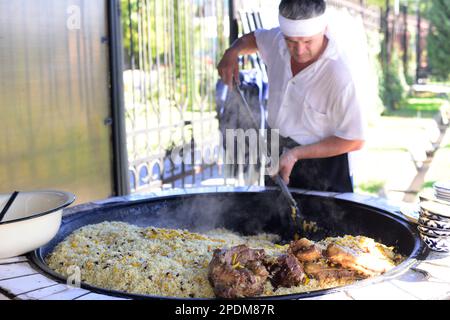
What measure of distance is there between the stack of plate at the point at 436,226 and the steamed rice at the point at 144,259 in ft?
0.69

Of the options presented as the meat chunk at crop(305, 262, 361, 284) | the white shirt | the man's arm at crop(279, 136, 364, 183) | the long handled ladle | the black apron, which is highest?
the white shirt

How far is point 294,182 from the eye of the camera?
3.54 meters

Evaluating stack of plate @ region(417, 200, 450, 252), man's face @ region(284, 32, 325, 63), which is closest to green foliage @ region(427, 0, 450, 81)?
man's face @ region(284, 32, 325, 63)

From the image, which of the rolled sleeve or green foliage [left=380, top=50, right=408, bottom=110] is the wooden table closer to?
the rolled sleeve

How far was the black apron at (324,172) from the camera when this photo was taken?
3445mm

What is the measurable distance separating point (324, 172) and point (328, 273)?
154cm

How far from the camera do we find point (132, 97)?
5469mm

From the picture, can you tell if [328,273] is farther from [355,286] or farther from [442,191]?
[442,191]

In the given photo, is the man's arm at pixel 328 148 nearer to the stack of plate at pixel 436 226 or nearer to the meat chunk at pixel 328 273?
the stack of plate at pixel 436 226

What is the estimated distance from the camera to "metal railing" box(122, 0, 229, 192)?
18.1ft

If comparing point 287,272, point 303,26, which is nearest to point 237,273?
point 287,272

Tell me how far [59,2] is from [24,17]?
1.25 ft

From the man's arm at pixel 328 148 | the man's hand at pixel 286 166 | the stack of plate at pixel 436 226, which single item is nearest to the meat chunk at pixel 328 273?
the stack of plate at pixel 436 226

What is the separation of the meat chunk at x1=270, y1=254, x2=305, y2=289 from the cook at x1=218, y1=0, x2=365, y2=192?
1.04 m
